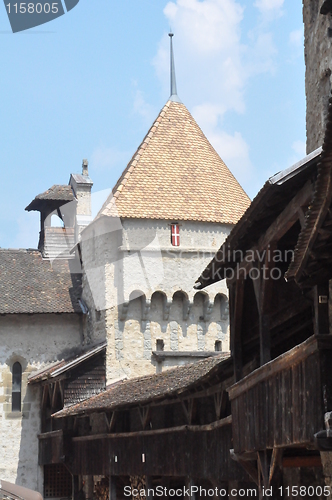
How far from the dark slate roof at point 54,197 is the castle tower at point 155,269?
4657 millimetres

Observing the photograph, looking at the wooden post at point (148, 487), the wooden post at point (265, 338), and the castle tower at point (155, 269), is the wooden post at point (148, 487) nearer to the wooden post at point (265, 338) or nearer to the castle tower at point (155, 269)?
the castle tower at point (155, 269)

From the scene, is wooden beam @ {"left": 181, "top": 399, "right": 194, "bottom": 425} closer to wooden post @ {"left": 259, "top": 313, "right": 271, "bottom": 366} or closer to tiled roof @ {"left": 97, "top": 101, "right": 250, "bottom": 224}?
wooden post @ {"left": 259, "top": 313, "right": 271, "bottom": 366}

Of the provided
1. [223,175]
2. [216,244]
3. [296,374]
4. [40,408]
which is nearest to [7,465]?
[40,408]

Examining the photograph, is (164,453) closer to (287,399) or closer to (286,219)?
(287,399)

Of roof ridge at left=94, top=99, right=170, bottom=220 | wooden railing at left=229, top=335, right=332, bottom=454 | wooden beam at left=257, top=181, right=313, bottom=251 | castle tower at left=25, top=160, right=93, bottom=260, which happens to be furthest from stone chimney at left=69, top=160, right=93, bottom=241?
wooden beam at left=257, top=181, right=313, bottom=251

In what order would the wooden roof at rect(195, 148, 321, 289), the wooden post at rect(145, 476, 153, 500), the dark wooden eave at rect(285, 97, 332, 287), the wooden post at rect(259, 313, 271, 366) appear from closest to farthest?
the dark wooden eave at rect(285, 97, 332, 287), the wooden roof at rect(195, 148, 321, 289), the wooden post at rect(259, 313, 271, 366), the wooden post at rect(145, 476, 153, 500)

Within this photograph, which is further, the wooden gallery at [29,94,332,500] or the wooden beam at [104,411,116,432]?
the wooden beam at [104,411,116,432]

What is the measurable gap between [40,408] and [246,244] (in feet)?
46.2

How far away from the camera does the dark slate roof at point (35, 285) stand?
22.9 meters

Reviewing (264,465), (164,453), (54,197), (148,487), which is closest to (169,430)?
(164,453)

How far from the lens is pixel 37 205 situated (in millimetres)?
27484

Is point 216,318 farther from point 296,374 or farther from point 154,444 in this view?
point 296,374

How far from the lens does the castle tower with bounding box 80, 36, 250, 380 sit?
68.9 ft

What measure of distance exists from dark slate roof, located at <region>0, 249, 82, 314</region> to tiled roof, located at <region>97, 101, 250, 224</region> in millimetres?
2987
